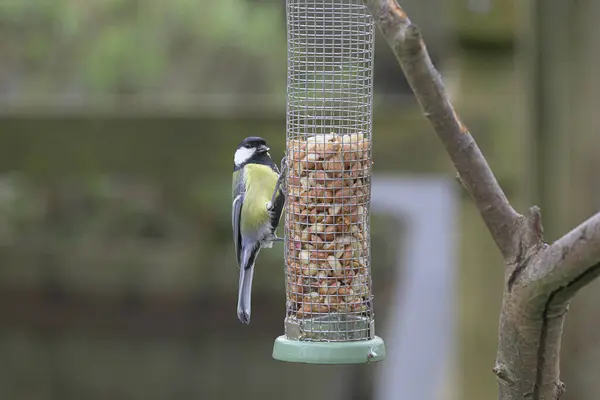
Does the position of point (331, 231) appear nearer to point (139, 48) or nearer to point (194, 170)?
point (194, 170)

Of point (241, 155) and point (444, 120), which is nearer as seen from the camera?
point (444, 120)

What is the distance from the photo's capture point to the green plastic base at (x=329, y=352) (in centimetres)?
207

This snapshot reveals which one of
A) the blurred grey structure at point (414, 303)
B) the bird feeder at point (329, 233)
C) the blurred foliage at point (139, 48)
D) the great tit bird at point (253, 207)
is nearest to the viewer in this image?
the bird feeder at point (329, 233)

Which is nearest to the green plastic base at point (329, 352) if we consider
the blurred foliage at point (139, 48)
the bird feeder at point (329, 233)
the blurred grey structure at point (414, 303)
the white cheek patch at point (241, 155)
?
the bird feeder at point (329, 233)

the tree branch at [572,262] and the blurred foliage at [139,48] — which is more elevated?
the blurred foliage at [139,48]

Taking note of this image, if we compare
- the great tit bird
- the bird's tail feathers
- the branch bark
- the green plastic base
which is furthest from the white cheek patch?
the branch bark

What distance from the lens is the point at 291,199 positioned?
243cm

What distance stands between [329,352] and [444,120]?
1001mm

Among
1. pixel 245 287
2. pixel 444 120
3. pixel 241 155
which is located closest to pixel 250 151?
pixel 241 155

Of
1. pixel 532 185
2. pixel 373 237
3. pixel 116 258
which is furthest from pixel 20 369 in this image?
pixel 532 185

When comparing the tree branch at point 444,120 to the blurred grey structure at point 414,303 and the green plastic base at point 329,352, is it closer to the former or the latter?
the green plastic base at point 329,352

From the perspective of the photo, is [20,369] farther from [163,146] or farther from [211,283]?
[163,146]

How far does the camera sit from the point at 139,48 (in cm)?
385

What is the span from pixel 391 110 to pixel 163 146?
0.66m
